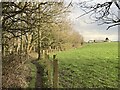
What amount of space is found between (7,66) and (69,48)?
2399 cm

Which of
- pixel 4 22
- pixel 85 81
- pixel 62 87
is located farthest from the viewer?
pixel 85 81

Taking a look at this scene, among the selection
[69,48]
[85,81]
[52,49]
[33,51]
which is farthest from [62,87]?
[69,48]

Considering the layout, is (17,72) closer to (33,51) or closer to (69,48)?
(33,51)

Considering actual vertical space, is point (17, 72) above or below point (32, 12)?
below

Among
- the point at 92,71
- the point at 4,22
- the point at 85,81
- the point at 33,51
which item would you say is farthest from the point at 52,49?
the point at 4,22

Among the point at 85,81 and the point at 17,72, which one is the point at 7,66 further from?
the point at 85,81

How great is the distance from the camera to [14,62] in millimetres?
8430

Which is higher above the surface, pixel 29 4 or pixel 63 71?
pixel 29 4

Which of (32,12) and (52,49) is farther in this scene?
(52,49)

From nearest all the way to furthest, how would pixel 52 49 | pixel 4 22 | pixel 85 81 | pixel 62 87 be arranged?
pixel 4 22
pixel 62 87
pixel 85 81
pixel 52 49

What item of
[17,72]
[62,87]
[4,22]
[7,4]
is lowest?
[62,87]

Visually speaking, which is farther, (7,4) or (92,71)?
(92,71)

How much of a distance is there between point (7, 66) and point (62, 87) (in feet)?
10.9

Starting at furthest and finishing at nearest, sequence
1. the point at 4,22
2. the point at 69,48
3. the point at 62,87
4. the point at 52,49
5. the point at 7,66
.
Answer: the point at 69,48 → the point at 52,49 → the point at 62,87 → the point at 4,22 → the point at 7,66
